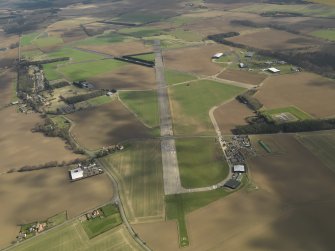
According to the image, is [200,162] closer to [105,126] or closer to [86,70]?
[105,126]

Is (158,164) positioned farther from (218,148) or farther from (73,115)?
(73,115)

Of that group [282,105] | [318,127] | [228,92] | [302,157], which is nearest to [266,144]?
[302,157]

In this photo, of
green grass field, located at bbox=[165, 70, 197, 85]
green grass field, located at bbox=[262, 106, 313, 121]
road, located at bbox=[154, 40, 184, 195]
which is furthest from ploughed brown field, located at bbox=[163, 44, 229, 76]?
green grass field, located at bbox=[262, 106, 313, 121]

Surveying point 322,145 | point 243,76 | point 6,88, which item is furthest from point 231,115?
point 6,88

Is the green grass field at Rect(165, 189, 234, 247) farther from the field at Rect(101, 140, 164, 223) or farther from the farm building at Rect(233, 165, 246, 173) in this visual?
the farm building at Rect(233, 165, 246, 173)

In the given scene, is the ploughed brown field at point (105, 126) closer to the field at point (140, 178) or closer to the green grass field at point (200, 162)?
the field at point (140, 178)

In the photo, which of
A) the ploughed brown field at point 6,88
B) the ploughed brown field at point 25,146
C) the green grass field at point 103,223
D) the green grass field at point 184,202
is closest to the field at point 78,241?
the green grass field at point 103,223
